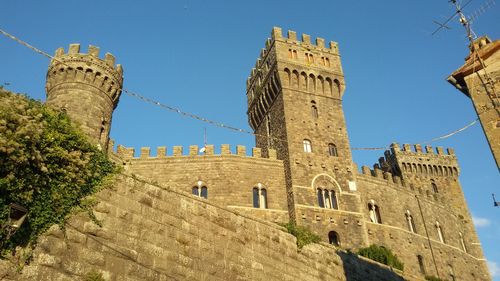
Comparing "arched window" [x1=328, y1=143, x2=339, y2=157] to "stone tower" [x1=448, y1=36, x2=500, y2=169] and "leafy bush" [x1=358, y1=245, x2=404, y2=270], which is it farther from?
"stone tower" [x1=448, y1=36, x2=500, y2=169]

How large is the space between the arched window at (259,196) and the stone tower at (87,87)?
844cm

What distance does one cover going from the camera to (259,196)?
82.7 ft

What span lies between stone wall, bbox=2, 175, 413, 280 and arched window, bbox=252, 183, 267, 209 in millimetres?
10400

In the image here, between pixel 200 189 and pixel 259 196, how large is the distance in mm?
3298

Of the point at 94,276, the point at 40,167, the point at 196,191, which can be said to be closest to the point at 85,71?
the point at 196,191

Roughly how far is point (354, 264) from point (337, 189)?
955 cm

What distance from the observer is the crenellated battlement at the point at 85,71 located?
23016 millimetres

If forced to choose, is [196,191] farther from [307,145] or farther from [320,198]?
[307,145]

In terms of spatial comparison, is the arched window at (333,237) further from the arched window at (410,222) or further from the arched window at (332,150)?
the arched window at (410,222)

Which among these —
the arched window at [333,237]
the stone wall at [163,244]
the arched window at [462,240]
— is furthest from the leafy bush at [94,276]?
the arched window at [462,240]

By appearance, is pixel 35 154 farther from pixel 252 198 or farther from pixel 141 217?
pixel 252 198

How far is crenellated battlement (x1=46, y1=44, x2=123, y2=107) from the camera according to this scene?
2302cm

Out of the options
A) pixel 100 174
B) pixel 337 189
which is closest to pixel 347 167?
pixel 337 189

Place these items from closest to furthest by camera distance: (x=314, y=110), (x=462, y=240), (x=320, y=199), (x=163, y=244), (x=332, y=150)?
(x=163, y=244) → (x=320, y=199) → (x=332, y=150) → (x=314, y=110) → (x=462, y=240)
